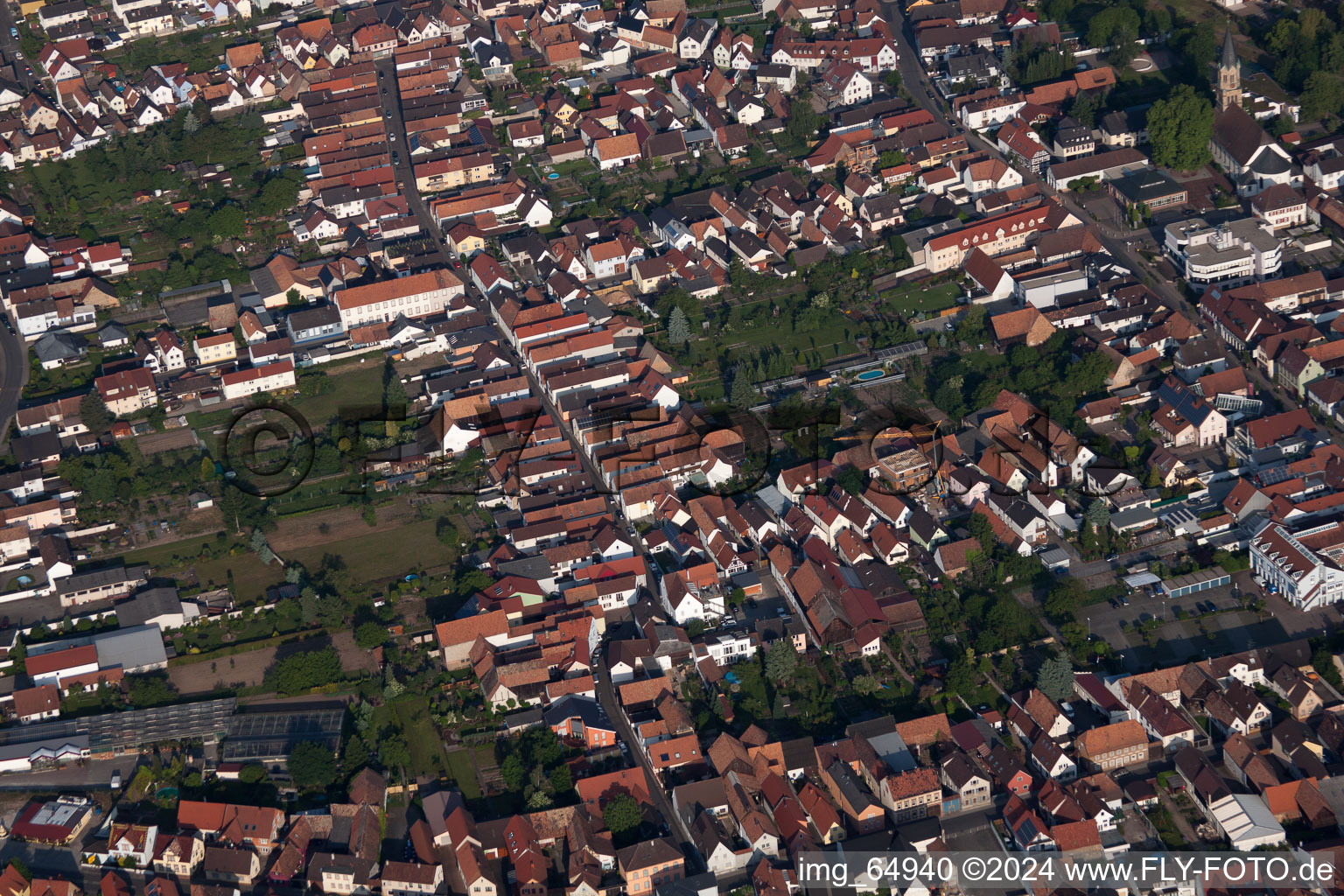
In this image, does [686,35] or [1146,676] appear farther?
[686,35]

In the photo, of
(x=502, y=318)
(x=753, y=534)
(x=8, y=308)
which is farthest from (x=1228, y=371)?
(x=8, y=308)

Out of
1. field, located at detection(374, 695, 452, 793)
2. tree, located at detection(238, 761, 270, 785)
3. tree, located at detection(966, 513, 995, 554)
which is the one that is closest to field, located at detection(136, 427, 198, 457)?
field, located at detection(374, 695, 452, 793)

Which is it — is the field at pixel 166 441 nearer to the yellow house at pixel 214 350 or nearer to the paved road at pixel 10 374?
the yellow house at pixel 214 350

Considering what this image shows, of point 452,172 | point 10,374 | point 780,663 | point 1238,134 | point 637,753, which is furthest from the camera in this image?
point 452,172

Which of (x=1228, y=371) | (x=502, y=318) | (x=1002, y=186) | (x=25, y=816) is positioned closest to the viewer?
(x=25, y=816)

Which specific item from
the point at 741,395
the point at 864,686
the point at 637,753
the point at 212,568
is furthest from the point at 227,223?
the point at 864,686

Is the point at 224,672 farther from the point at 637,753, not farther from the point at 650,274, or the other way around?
the point at 650,274

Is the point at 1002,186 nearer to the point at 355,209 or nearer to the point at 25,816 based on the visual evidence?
the point at 355,209

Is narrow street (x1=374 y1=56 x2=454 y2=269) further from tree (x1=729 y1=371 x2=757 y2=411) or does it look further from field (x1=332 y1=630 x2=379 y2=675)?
field (x1=332 y1=630 x2=379 y2=675)
